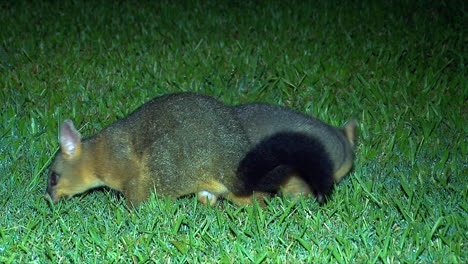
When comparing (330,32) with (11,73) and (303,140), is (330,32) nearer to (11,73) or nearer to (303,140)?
Result: (11,73)

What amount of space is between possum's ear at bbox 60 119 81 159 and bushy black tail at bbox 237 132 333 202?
121 centimetres

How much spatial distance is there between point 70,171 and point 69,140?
8.6 inches

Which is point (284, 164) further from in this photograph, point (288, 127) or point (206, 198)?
point (206, 198)

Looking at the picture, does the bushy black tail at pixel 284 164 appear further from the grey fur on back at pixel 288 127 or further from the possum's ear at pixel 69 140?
the possum's ear at pixel 69 140

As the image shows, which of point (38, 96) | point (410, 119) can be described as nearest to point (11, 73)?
point (38, 96)

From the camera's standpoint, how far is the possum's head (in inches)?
194

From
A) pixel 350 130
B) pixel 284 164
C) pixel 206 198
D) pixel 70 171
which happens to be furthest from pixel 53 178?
pixel 350 130

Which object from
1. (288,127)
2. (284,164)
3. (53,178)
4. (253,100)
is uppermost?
(288,127)

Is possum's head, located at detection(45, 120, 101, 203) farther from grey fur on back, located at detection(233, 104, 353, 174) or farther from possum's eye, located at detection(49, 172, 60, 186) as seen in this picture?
grey fur on back, located at detection(233, 104, 353, 174)

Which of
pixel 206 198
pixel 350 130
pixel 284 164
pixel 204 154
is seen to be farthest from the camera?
pixel 350 130

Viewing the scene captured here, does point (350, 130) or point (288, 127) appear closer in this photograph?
point (288, 127)

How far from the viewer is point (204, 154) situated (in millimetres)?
4613

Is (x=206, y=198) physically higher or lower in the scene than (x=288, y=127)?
lower

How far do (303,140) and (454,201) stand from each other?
1103mm
